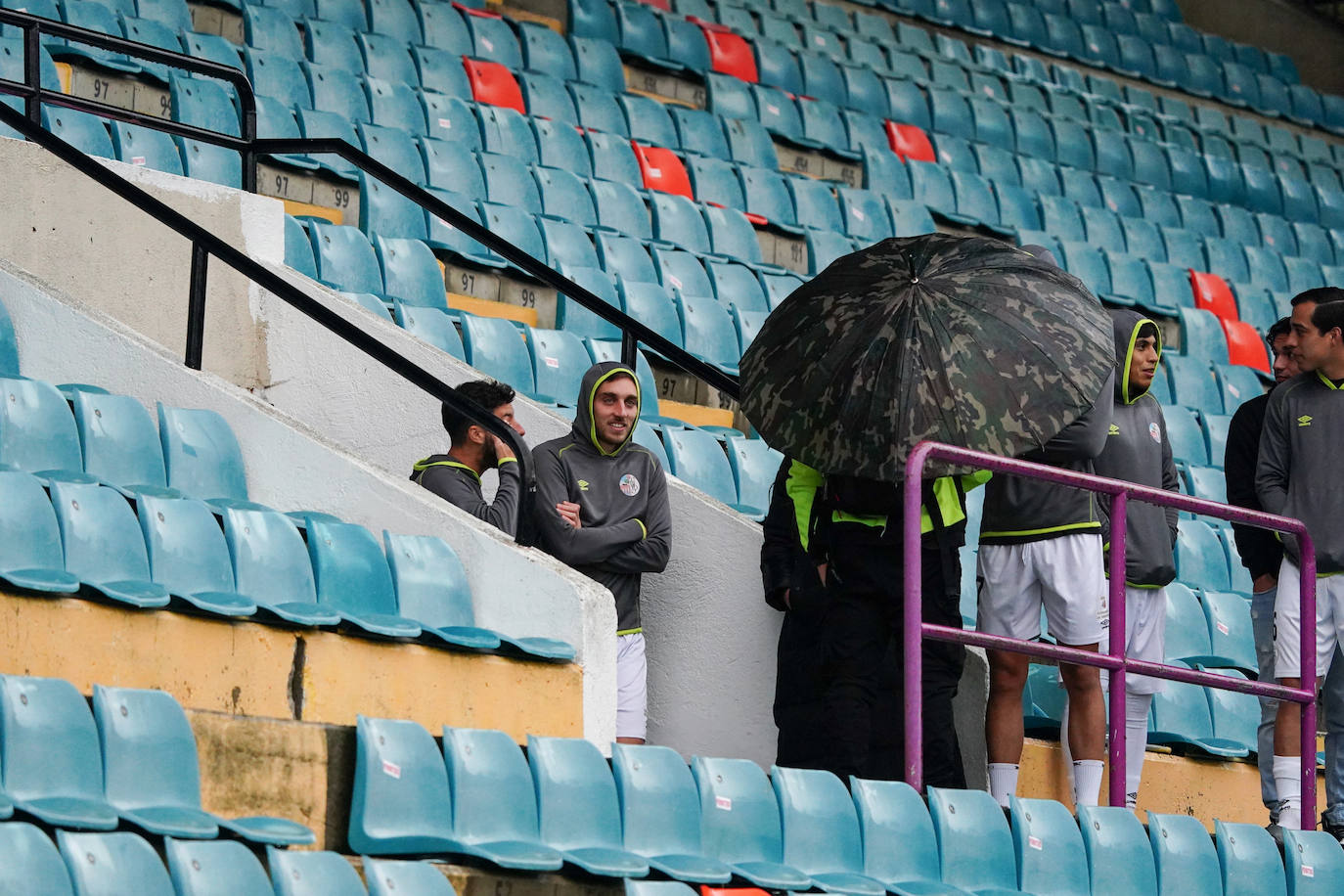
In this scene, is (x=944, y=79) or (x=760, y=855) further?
(x=944, y=79)

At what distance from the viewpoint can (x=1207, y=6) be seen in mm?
15781

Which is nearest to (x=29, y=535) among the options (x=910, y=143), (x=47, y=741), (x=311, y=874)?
(x=47, y=741)

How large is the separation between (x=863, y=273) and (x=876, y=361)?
31 cm

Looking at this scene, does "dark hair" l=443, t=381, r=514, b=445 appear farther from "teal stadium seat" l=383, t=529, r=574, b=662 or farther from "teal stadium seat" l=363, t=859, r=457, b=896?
"teal stadium seat" l=363, t=859, r=457, b=896

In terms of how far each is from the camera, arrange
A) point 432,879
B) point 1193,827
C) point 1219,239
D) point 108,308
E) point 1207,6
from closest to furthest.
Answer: point 432,879 → point 1193,827 → point 108,308 → point 1219,239 → point 1207,6

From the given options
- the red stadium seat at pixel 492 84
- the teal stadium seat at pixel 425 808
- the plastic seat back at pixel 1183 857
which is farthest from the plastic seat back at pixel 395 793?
the red stadium seat at pixel 492 84

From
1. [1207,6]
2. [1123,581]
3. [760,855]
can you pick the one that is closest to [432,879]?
[760,855]

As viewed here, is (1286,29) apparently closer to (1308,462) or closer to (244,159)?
(244,159)

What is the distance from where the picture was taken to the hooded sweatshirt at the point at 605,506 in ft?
16.8

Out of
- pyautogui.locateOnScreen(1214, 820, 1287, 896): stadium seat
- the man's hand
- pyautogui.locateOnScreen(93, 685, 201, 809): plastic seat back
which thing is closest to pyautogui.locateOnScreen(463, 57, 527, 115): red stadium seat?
the man's hand

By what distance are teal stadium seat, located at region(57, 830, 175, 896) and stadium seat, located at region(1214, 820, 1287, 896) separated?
9.23ft

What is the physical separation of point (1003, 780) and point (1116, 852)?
36cm

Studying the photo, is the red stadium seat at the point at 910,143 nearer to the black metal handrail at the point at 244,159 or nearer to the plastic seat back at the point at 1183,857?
the black metal handrail at the point at 244,159

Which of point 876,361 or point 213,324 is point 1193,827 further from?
point 213,324
